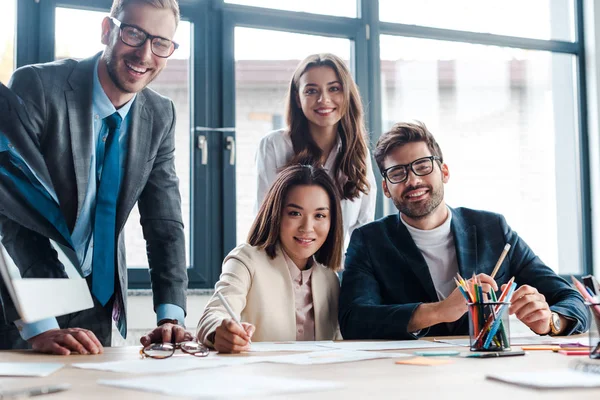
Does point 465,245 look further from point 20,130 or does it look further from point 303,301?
point 20,130

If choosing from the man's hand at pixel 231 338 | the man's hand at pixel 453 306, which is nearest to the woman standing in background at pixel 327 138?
the man's hand at pixel 453 306

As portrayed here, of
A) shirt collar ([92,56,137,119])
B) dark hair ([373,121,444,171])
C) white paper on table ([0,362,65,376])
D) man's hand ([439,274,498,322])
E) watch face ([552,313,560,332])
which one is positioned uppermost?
shirt collar ([92,56,137,119])

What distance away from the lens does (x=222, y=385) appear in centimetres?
85

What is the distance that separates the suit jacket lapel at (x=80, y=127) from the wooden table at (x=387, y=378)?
58 cm

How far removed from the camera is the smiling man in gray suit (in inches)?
68.7

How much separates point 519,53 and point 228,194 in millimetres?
1927

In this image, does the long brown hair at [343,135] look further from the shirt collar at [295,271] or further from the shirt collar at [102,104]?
the shirt collar at [102,104]

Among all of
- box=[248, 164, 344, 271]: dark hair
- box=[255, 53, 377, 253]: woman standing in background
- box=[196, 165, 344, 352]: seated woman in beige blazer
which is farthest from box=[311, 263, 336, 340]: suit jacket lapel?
box=[255, 53, 377, 253]: woman standing in background

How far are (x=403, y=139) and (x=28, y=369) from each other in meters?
1.35

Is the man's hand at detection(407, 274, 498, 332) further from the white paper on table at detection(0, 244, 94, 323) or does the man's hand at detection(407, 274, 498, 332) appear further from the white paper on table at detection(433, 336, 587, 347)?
the white paper on table at detection(0, 244, 94, 323)

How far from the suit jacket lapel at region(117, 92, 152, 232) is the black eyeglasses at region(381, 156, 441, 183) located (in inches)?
27.9

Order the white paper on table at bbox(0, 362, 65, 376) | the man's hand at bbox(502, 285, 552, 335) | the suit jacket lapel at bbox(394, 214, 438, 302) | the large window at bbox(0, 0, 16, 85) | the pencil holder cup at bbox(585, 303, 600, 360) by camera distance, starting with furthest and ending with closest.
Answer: the large window at bbox(0, 0, 16, 85) < the suit jacket lapel at bbox(394, 214, 438, 302) < the man's hand at bbox(502, 285, 552, 335) < the pencil holder cup at bbox(585, 303, 600, 360) < the white paper on table at bbox(0, 362, 65, 376)

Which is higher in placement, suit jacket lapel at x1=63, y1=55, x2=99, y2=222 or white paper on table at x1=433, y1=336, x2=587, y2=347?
suit jacket lapel at x1=63, y1=55, x2=99, y2=222

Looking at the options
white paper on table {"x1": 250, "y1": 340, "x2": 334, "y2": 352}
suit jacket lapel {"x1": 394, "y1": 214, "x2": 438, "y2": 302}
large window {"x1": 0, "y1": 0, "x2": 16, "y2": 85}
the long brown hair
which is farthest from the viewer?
large window {"x1": 0, "y1": 0, "x2": 16, "y2": 85}
